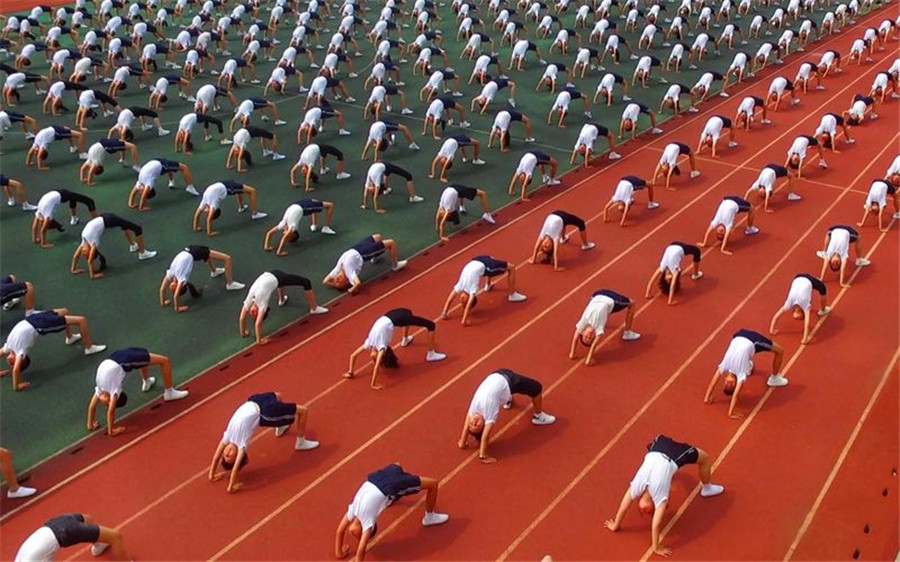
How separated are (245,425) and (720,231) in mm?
11088

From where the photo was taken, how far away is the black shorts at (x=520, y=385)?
37.3ft

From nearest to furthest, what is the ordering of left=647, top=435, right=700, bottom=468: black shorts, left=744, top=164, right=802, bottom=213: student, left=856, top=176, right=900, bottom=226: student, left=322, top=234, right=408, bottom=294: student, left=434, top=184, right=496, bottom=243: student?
1. left=647, top=435, right=700, bottom=468: black shorts
2. left=322, top=234, right=408, bottom=294: student
3. left=434, top=184, right=496, bottom=243: student
4. left=856, top=176, right=900, bottom=226: student
5. left=744, top=164, right=802, bottom=213: student

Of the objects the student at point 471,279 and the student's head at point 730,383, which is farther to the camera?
the student at point 471,279

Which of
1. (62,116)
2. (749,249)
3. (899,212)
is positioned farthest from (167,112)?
(899,212)

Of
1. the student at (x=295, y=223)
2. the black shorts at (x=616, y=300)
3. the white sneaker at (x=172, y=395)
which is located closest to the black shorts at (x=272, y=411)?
the white sneaker at (x=172, y=395)

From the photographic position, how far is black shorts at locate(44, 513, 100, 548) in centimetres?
891

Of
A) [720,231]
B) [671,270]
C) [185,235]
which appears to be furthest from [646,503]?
[185,235]

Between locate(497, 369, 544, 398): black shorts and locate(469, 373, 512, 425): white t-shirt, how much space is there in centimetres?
17

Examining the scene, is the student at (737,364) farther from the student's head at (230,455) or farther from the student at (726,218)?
the student's head at (230,455)

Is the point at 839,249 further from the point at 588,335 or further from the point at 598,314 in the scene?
the point at 588,335

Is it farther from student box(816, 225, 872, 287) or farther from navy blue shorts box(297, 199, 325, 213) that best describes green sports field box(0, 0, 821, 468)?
student box(816, 225, 872, 287)

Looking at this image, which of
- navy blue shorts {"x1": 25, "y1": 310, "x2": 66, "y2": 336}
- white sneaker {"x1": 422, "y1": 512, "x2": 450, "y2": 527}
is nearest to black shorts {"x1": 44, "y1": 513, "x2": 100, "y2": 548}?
white sneaker {"x1": 422, "y1": 512, "x2": 450, "y2": 527}

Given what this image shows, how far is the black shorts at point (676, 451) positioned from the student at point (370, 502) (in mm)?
2930

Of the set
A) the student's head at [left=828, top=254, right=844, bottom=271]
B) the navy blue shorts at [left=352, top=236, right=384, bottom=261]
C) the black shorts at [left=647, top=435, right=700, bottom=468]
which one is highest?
the navy blue shorts at [left=352, top=236, right=384, bottom=261]
